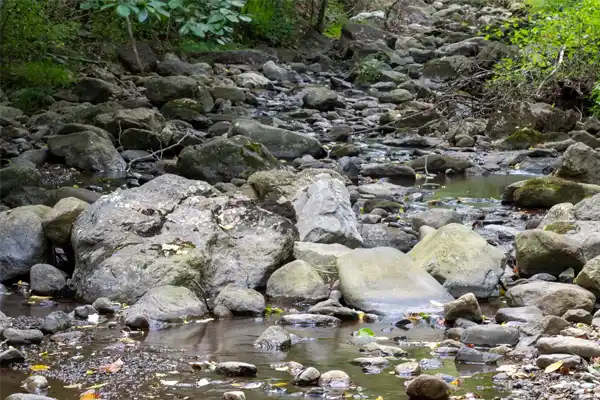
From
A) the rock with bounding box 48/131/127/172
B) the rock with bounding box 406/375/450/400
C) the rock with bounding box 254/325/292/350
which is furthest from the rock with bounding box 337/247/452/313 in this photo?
the rock with bounding box 48/131/127/172

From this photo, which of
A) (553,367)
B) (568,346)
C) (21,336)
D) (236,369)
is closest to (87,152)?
(21,336)

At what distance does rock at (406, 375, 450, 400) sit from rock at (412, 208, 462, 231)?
4374 millimetres

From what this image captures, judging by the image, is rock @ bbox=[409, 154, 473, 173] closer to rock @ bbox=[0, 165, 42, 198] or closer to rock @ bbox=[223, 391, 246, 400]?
rock @ bbox=[0, 165, 42, 198]

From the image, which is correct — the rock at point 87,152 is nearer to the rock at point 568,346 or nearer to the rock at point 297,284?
the rock at point 297,284

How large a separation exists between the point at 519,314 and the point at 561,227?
2.03 meters

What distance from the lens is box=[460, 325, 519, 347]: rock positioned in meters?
5.29

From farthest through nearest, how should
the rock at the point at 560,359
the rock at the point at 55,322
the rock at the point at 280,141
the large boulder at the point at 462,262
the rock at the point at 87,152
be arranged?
the rock at the point at 280,141 < the rock at the point at 87,152 < the large boulder at the point at 462,262 < the rock at the point at 55,322 < the rock at the point at 560,359

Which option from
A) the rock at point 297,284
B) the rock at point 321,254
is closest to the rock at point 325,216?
the rock at point 321,254

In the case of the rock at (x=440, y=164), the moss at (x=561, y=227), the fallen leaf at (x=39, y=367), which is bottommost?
the rock at (x=440, y=164)

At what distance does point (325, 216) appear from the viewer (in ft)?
25.5

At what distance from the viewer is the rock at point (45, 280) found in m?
6.70

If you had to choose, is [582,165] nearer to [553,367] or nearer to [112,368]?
[553,367]

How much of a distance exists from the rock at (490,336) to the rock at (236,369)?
54.9 inches

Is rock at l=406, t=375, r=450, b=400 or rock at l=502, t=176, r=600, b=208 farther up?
rock at l=406, t=375, r=450, b=400
